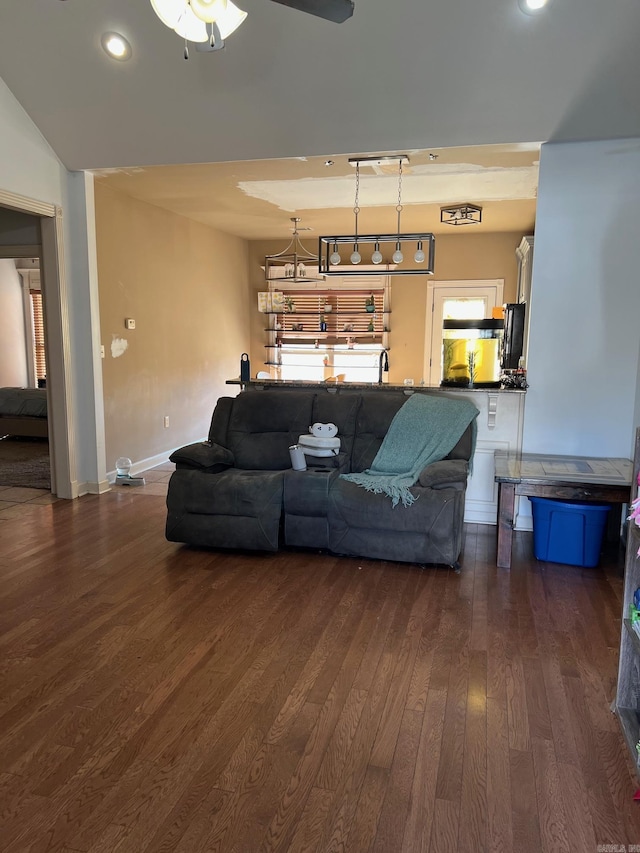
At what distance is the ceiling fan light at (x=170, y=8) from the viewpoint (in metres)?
2.14

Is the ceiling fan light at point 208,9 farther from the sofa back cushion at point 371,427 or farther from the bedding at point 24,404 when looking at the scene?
the bedding at point 24,404

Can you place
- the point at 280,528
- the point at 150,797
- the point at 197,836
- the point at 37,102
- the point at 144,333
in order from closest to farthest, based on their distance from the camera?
the point at 197,836
the point at 150,797
the point at 280,528
the point at 37,102
the point at 144,333

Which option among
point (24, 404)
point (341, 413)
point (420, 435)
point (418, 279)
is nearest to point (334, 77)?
point (341, 413)

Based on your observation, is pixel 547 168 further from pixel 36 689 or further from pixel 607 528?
pixel 36 689

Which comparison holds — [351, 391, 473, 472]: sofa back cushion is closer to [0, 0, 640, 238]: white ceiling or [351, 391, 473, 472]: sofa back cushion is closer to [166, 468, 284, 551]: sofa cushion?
[166, 468, 284, 551]: sofa cushion

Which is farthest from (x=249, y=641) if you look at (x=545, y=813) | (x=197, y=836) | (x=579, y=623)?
(x=579, y=623)

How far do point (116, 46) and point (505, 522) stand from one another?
372 cm

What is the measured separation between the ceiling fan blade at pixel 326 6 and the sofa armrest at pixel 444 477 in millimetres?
2360

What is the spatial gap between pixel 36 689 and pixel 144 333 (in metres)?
4.18

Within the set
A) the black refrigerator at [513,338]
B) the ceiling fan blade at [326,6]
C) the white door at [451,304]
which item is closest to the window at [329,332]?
the white door at [451,304]

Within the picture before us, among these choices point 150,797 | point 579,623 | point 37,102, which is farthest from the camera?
point 37,102

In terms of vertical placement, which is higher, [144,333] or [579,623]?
[144,333]

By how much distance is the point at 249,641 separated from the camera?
2.75 m

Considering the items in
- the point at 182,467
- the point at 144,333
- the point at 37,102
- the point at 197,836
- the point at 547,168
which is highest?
the point at 37,102
